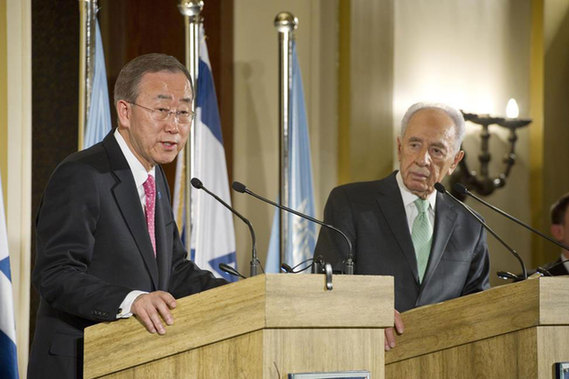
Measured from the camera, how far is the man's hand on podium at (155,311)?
8.73ft

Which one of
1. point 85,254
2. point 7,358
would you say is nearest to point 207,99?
point 7,358

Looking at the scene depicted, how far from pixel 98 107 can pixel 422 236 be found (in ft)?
6.43

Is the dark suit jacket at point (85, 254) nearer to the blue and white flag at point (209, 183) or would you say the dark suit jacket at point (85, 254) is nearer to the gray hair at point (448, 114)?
the gray hair at point (448, 114)

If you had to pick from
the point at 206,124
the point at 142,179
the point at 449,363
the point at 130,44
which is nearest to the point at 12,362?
the point at 142,179

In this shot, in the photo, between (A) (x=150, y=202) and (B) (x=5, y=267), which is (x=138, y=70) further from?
(B) (x=5, y=267)

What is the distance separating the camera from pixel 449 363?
331 cm

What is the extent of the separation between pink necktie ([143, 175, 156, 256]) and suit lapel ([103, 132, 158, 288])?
0.10 m

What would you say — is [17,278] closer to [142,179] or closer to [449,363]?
[142,179]

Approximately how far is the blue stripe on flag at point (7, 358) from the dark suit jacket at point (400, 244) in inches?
51.4

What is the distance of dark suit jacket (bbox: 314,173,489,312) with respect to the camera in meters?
4.00

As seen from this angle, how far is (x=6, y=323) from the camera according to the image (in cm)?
405

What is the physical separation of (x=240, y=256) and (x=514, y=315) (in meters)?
3.44

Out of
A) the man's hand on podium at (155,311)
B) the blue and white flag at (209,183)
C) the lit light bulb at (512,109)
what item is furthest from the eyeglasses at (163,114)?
the lit light bulb at (512,109)

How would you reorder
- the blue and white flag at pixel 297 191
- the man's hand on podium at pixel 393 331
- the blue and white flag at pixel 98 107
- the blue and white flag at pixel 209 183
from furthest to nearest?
the blue and white flag at pixel 297 191, the blue and white flag at pixel 209 183, the blue and white flag at pixel 98 107, the man's hand on podium at pixel 393 331
